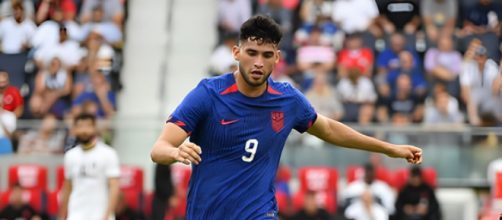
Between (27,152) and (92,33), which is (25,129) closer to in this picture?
(27,152)

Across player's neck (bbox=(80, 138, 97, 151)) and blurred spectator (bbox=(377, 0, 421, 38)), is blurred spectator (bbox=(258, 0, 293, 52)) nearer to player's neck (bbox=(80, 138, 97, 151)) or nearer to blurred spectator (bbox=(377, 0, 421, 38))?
blurred spectator (bbox=(377, 0, 421, 38))

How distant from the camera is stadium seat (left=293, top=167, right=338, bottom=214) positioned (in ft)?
51.2

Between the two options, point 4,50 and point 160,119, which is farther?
point 4,50

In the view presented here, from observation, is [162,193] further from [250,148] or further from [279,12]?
[250,148]

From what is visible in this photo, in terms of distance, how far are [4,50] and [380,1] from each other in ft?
17.8

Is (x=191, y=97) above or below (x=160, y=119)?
above

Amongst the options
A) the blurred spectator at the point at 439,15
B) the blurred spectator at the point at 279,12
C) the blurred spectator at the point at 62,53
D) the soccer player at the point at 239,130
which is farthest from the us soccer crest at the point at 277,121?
the blurred spectator at the point at 279,12

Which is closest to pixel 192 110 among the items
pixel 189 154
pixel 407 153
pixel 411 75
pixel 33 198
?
pixel 189 154

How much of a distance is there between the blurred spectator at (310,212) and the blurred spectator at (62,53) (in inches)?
188

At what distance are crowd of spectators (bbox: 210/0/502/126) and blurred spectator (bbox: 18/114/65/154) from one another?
9.39 ft

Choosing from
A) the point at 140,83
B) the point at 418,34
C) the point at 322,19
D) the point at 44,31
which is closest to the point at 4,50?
the point at 44,31

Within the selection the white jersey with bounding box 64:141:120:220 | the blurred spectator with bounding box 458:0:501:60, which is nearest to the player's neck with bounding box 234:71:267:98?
the white jersey with bounding box 64:141:120:220

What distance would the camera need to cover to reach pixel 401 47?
1841 centimetres

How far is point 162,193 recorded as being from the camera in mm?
15539
